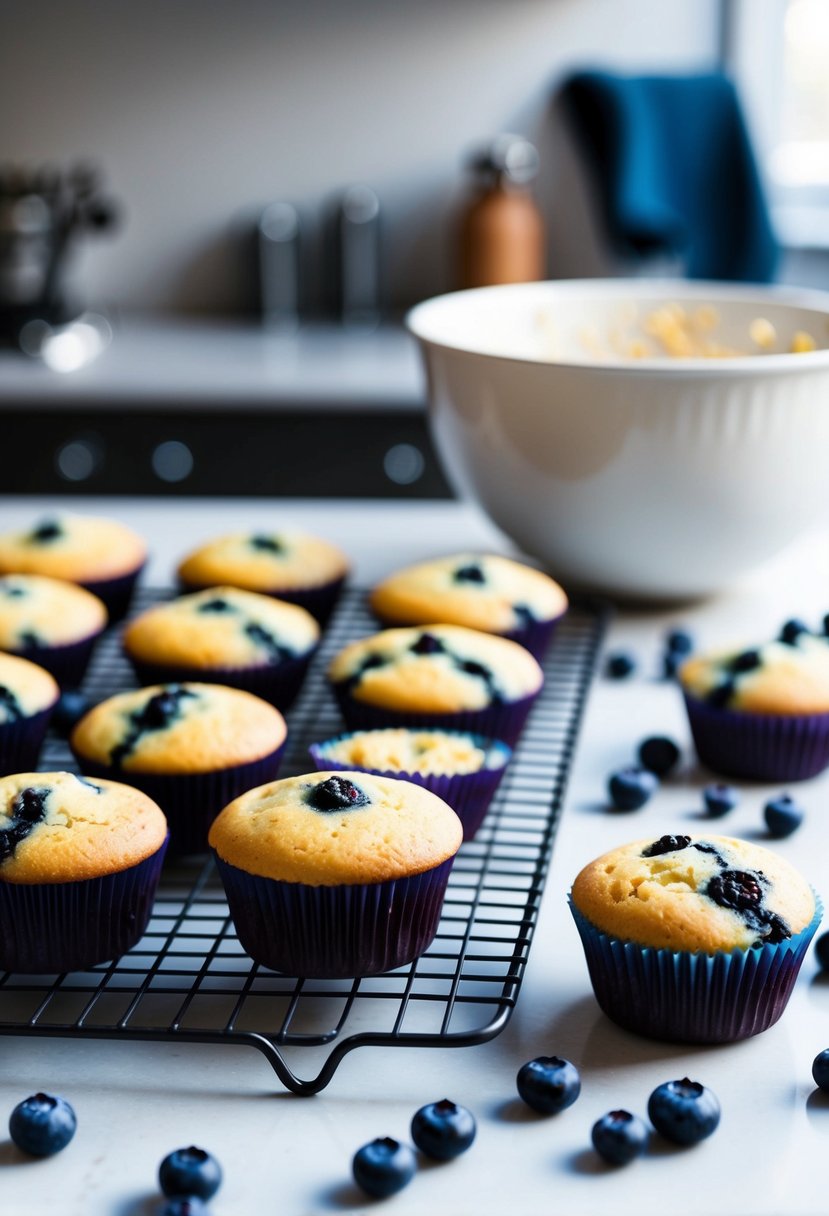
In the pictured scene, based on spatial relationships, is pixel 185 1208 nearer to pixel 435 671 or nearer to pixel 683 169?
pixel 435 671

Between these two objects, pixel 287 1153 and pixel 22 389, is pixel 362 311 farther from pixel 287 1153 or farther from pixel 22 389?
pixel 287 1153

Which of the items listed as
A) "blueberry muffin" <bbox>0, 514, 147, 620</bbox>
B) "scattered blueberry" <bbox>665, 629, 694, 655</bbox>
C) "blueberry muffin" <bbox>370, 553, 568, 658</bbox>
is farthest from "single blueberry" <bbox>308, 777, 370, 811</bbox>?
"blueberry muffin" <bbox>0, 514, 147, 620</bbox>

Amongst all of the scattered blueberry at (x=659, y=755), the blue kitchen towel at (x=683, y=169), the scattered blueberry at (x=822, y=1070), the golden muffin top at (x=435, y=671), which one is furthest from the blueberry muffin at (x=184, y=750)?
the blue kitchen towel at (x=683, y=169)

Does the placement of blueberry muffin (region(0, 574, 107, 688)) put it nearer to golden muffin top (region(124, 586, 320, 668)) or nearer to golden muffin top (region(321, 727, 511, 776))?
golden muffin top (region(124, 586, 320, 668))

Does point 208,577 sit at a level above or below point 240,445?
above

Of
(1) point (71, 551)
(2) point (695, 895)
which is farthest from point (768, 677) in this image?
(1) point (71, 551)

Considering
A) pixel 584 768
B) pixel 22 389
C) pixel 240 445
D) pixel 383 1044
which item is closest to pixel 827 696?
pixel 584 768
